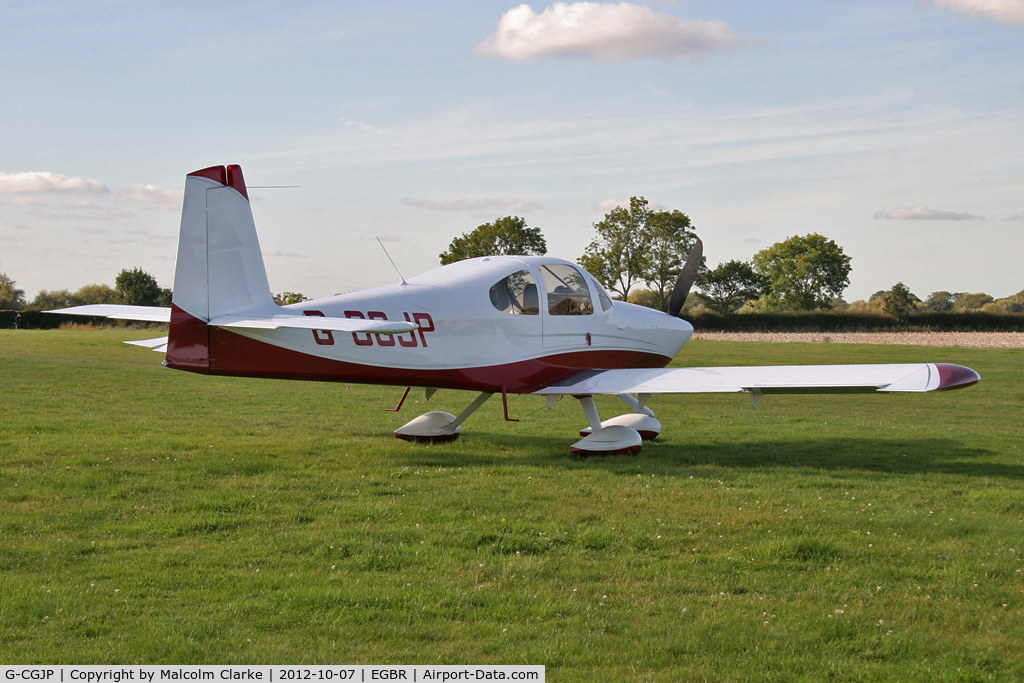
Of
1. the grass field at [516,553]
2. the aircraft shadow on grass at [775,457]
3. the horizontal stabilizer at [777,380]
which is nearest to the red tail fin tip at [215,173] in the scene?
the grass field at [516,553]

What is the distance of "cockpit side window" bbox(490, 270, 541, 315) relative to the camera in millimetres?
10945

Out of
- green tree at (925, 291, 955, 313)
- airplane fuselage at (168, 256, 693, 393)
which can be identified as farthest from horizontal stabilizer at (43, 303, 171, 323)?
green tree at (925, 291, 955, 313)

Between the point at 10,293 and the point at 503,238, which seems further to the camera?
the point at 10,293

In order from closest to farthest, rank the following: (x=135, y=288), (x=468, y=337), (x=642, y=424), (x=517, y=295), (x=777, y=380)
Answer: (x=777, y=380) < (x=468, y=337) < (x=517, y=295) < (x=642, y=424) < (x=135, y=288)

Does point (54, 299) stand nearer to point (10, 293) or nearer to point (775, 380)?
point (10, 293)

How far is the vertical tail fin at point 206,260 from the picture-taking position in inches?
349

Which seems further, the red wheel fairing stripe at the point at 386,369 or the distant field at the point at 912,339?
the distant field at the point at 912,339

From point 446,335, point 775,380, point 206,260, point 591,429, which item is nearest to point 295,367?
point 206,260

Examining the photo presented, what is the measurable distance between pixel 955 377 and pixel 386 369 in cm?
649

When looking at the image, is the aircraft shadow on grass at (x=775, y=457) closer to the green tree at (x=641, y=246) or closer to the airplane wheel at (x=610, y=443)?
the airplane wheel at (x=610, y=443)

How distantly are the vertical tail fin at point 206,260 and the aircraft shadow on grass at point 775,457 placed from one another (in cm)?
297

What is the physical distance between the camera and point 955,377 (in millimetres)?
9148

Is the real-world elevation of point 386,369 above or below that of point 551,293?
below

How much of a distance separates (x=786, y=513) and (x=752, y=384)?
2743 millimetres
